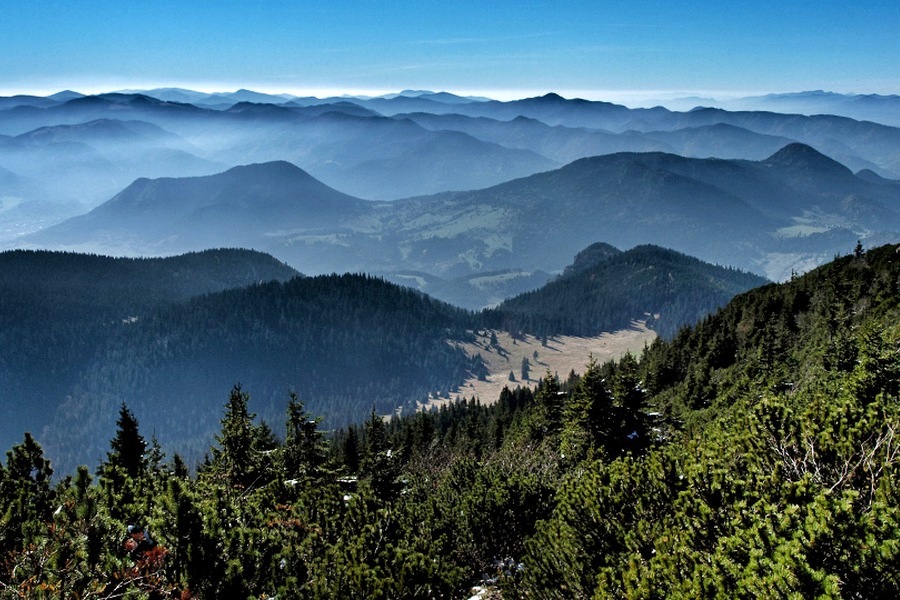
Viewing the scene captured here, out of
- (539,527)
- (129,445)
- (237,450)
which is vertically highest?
(539,527)

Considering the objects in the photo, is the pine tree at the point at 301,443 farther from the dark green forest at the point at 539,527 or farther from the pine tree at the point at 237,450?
the dark green forest at the point at 539,527

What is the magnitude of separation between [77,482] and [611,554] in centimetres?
1644

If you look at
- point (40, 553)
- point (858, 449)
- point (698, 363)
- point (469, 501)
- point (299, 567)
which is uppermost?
point (858, 449)

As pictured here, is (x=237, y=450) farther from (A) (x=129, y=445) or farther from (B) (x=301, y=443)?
(A) (x=129, y=445)

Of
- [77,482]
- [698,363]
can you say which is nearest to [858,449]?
[77,482]

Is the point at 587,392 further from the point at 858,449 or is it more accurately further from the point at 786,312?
the point at 786,312

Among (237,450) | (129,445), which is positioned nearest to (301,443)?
(237,450)

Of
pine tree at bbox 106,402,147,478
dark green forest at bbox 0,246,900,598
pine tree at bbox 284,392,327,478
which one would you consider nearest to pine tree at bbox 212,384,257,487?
pine tree at bbox 284,392,327,478

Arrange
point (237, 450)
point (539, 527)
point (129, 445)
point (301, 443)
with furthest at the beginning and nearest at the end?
point (129, 445) → point (301, 443) → point (237, 450) → point (539, 527)

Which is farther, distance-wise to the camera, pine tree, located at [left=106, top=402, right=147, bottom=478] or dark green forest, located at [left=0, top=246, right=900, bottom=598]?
pine tree, located at [left=106, top=402, right=147, bottom=478]

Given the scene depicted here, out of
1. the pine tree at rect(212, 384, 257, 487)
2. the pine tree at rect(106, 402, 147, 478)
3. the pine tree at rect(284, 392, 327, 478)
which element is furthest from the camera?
the pine tree at rect(106, 402, 147, 478)

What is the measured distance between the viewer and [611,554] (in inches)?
677

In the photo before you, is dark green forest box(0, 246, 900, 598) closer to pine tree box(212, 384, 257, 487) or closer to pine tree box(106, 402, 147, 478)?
pine tree box(212, 384, 257, 487)

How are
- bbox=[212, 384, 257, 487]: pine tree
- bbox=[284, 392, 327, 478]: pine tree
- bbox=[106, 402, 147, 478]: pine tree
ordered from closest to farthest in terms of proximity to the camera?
bbox=[212, 384, 257, 487]: pine tree
bbox=[284, 392, 327, 478]: pine tree
bbox=[106, 402, 147, 478]: pine tree
